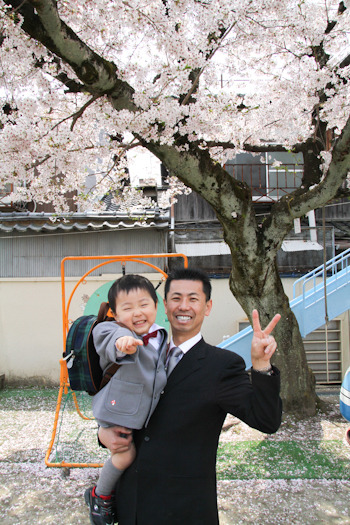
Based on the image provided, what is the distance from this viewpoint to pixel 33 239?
967 centimetres

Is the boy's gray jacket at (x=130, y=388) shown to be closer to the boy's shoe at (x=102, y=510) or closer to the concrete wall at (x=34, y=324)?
the boy's shoe at (x=102, y=510)

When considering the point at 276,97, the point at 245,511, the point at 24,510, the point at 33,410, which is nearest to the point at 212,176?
the point at 276,97

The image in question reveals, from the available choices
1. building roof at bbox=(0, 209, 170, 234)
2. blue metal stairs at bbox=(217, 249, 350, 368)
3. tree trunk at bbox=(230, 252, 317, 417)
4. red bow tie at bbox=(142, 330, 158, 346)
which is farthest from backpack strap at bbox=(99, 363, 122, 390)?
building roof at bbox=(0, 209, 170, 234)

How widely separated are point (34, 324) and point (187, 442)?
8317 mm

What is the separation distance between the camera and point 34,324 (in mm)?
9617

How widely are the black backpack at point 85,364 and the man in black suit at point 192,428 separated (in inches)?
10.2

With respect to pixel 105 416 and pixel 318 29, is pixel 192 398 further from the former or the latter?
pixel 318 29

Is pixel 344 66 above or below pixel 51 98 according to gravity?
above

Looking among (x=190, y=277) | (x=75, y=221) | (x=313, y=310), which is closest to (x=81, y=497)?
(x=190, y=277)

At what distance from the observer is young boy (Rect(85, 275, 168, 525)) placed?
204 cm

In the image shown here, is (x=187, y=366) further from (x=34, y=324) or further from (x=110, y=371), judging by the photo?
(x=34, y=324)

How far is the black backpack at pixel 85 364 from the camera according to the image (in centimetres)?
219

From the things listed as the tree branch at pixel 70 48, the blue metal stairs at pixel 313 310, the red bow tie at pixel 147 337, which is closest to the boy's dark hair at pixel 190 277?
the red bow tie at pixel 147 337

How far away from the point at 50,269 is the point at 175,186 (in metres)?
3.64
